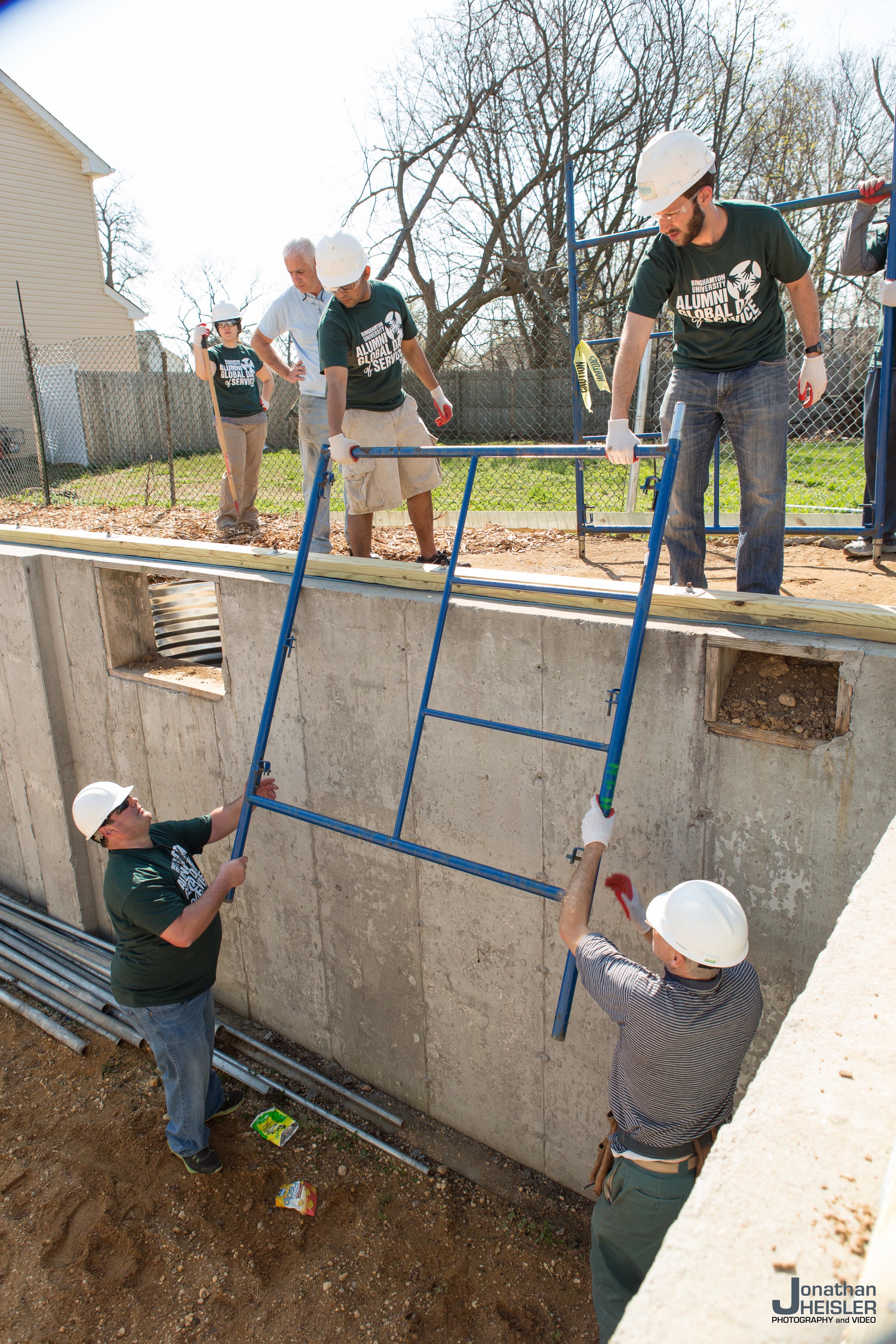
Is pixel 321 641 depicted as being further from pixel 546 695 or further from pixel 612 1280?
pixel 612 1280

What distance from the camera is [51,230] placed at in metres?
18.6

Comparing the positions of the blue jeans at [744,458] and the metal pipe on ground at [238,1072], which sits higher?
the blue jeans at [744,458]

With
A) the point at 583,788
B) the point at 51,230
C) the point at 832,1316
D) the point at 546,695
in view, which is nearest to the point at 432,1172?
the point at 583,788

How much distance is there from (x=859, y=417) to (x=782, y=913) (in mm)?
5675

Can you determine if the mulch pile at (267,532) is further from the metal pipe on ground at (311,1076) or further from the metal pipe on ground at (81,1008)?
the metal pipe on ground at (81,1008)

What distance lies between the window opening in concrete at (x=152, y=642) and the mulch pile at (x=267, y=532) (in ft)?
2.09

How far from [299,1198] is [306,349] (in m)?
4.96

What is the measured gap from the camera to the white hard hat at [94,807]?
388cm

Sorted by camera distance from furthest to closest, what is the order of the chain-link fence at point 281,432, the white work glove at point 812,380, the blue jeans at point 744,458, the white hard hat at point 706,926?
the chain-link fence at point 281,432 < the white work glove at point 812,380 < the blue jeans at point 744,458 < the white hard hat at point 706,926

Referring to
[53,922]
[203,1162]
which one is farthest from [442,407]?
[53,922]

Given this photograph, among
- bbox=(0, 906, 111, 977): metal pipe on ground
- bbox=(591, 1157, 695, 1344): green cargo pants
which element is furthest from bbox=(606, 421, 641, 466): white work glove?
bbox=(0, 906, 111, 977): metal pipe on ground

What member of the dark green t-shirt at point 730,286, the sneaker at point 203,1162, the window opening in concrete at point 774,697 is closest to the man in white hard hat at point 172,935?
the sneaker at point 203,1162

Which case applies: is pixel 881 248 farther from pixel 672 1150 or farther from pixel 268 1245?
pixel 268 1245

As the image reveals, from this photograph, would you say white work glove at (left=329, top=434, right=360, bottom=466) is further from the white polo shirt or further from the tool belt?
the tool belt
